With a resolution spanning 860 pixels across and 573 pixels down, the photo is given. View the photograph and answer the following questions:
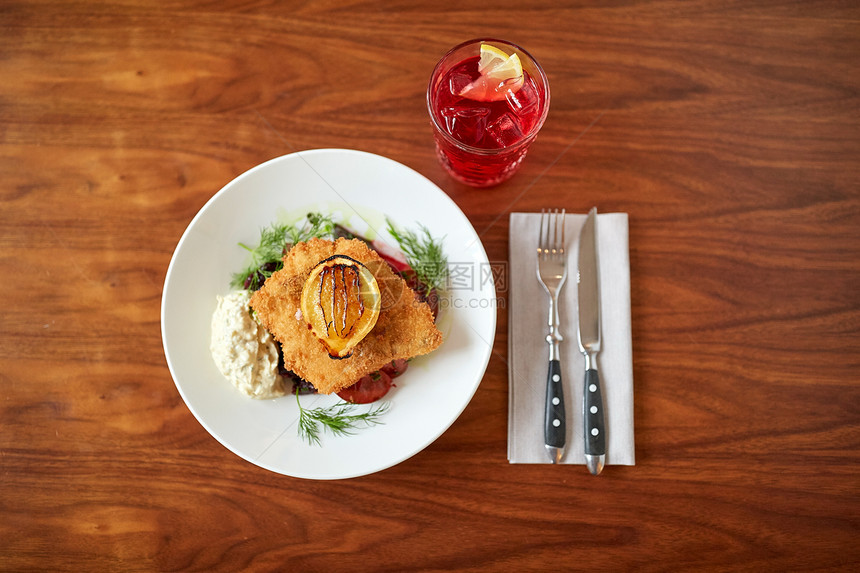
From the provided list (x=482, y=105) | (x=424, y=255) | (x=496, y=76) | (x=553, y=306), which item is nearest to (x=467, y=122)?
(x=482, y=105)

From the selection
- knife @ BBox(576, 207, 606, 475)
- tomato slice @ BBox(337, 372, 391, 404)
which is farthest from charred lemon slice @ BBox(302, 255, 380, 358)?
knife @ BBox(576, 207, 606, 475)

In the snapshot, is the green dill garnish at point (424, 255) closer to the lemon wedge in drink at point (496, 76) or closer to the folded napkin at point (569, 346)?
the folded napkin at point (569, 346)

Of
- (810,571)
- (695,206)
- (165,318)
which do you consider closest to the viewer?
(165,318)

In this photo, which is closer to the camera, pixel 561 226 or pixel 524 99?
pixel 524 99

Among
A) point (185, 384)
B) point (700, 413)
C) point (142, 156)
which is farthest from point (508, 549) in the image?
point (142, 156)

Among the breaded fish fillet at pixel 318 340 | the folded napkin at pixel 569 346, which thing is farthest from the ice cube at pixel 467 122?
the breaded fish fillet at pixel 318 340

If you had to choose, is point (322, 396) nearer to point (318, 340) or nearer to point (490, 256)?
point (318, 340)

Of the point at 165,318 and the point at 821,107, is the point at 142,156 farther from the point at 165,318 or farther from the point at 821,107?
the point at 821,107
